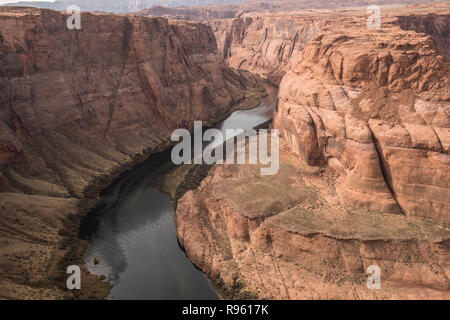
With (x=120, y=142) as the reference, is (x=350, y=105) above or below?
above

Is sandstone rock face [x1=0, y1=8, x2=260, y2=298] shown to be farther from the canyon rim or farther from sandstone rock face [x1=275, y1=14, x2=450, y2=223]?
sandstone rock face [x1=275, y1=14, x2=450, y2=223]

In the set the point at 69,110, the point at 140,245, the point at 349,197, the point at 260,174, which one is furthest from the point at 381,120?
the point at 69,110

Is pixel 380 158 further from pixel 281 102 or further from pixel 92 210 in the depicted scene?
pixel 92 210

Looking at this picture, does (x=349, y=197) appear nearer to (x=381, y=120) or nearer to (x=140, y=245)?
(x=381, y=120)

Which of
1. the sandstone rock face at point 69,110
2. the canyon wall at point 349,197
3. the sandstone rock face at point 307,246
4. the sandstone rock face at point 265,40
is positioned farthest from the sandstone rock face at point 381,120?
the sandstone rock face at point 265,40
